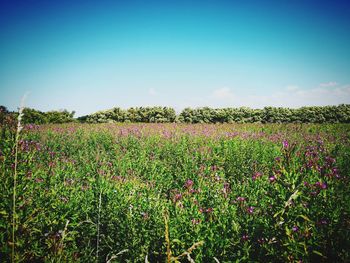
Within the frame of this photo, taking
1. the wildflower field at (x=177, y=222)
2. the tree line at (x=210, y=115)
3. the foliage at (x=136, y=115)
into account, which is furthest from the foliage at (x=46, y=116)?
the wildflower field at (x=177, y=222)

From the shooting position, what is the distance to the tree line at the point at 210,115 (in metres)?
21.3

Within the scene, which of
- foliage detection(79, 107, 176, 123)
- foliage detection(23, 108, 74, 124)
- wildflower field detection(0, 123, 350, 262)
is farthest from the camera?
foliage detection(79, 107, 176, 123)

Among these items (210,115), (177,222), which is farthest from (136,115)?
(177,222)

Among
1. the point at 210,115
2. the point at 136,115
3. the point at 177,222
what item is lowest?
the point at 177,222

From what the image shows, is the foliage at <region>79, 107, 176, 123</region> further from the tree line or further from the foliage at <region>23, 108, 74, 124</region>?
the foliage at <region>23, 108, 74, 124</region>

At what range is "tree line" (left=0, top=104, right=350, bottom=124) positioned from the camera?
70.0 feet

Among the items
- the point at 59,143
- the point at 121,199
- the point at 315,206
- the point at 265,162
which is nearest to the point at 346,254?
the point at 315,206

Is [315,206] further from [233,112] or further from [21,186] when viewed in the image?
[233,112]

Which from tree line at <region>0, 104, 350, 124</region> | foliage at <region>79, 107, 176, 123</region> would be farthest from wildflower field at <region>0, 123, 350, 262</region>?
foliage at <region>79, 107, 176, 123</region>

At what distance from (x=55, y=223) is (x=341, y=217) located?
3.40 m

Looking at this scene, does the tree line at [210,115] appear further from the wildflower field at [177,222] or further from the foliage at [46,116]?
→ the wildflower field at [177,222]

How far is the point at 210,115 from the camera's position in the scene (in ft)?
78.0

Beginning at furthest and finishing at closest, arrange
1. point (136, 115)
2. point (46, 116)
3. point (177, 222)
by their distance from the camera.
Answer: point (136, 115) < point (46, 116) < point (177, 222)

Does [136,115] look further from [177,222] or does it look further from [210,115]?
[177,222]
